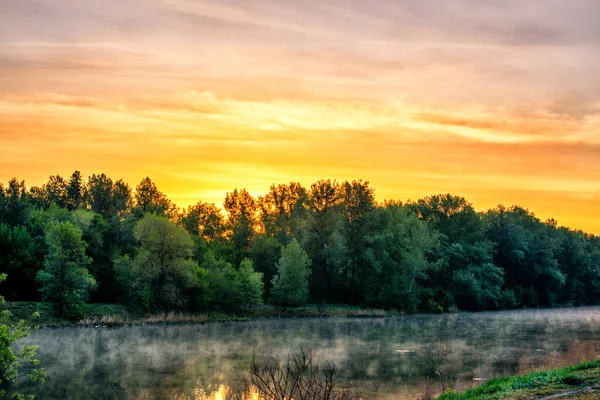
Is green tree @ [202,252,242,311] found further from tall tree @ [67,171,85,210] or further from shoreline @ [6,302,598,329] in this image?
tall tree @ [67,171,85,210]

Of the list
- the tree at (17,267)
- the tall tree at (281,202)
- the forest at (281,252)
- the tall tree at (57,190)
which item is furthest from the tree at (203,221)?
the tree at (17,267)

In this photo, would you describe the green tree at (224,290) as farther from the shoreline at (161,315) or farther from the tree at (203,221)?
the tree at (203,221)

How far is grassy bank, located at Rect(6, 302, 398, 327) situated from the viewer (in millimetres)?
61281

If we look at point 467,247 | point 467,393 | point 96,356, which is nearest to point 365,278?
point 467,247

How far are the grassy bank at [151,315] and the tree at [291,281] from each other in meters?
1.64

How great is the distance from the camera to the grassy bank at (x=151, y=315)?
201 feet

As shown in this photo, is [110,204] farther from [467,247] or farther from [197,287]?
[467,247]

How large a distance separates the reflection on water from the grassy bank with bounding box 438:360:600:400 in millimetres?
5485

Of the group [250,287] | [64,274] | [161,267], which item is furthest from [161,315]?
[250,287]

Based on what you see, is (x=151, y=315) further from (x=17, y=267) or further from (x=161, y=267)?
(x=17, y=267)

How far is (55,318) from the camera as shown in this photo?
204 feet

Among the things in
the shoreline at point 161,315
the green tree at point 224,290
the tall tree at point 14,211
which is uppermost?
the tall tree at point 14,211

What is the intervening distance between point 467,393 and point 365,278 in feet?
231

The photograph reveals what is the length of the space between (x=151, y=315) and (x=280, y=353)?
2915 centimetres
